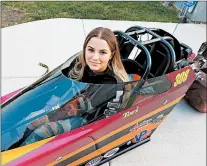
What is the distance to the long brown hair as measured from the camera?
2582 millimetres

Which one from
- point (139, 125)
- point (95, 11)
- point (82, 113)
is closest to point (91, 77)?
point (82, 113)

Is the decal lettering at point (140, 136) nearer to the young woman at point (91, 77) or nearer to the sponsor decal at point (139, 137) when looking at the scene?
the sponsor decal at point (139, 137)

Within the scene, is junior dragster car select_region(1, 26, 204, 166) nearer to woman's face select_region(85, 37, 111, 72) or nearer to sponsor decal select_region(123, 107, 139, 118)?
sponsor decal select_region(123, 107, 139, 118)

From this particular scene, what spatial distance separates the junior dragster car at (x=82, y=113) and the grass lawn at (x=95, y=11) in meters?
3.43

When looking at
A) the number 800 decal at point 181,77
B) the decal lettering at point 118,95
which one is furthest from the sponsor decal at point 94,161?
the number 800 decal at point 181,77

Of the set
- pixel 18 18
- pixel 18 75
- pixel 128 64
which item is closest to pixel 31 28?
pixel 18 18

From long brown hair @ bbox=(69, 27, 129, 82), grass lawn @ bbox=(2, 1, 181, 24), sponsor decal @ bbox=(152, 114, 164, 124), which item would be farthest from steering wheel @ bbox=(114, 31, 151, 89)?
grass lawn @ bbox=(2, 1, 181, 24)

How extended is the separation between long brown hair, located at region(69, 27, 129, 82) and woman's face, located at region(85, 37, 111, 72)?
41 mm

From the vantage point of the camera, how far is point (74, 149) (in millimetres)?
2535

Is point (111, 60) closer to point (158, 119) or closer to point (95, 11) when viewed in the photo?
point (158, 119)

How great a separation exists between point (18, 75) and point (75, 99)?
6.70 feet

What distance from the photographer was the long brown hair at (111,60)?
2.58 meters

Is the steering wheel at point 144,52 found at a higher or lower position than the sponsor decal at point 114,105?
higher

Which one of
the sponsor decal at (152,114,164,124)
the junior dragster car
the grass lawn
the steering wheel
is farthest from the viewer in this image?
the grass lawn
